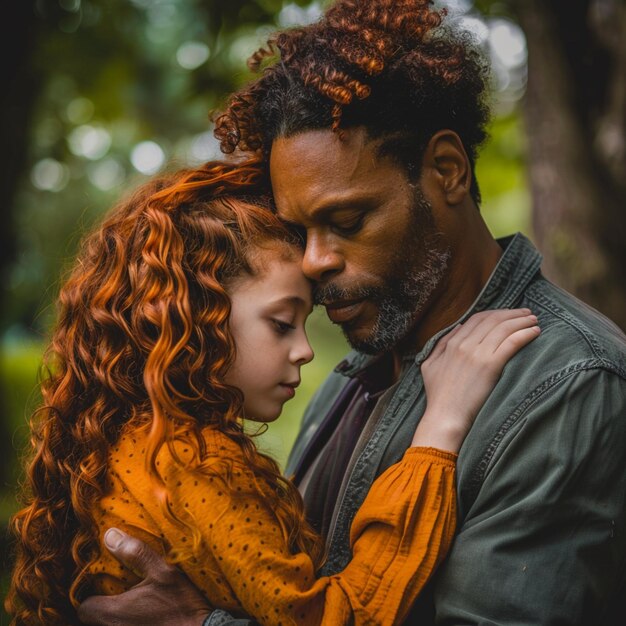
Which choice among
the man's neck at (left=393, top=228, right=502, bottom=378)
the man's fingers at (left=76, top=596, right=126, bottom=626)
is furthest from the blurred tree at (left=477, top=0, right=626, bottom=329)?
the man's fingers at (left=76, top=596, right=126, bottom=626)

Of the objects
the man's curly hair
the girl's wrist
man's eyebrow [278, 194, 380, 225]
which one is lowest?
the girl's wrist

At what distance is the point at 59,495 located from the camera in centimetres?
235

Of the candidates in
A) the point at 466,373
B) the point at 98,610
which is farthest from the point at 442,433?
the point at 98,610

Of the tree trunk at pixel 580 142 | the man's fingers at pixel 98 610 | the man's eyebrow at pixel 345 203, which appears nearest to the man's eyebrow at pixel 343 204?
the man's eyebrow at pixel 345 203

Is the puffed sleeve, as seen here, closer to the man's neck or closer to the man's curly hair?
the man's neck

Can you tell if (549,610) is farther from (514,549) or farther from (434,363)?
(434,363)

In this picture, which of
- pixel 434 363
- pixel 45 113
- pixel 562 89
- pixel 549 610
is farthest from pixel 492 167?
pixel 549 610

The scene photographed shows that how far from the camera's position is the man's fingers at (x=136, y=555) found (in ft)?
6.84

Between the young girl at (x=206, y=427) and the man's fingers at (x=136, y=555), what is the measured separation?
3 centimetres

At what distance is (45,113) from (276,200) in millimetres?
8235

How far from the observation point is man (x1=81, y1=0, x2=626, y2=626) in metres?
2.00

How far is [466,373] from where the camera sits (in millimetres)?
2254

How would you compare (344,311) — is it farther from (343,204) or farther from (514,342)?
(514,342)

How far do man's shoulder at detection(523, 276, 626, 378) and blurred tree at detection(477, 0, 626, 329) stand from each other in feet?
5.16
